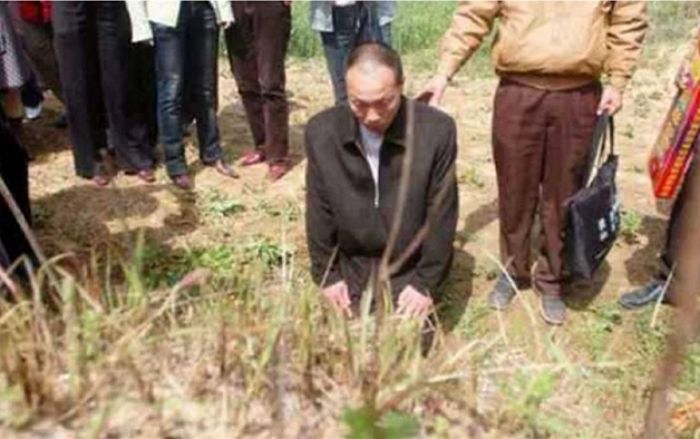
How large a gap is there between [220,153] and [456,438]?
12.8 feet

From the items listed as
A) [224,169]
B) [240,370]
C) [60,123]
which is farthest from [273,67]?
[240,370]

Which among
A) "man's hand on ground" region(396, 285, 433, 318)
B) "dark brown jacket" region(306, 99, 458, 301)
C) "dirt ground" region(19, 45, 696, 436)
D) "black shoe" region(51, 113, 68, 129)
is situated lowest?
"dirt ground" region(19, 45, 696, 436)

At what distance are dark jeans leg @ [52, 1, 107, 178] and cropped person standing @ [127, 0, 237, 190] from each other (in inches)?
9.8

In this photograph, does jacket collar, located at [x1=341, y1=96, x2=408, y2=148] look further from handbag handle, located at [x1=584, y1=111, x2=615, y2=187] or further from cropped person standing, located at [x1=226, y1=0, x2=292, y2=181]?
cropped person standing, located at [x1=226, y1=0, x2=292, y2=181]

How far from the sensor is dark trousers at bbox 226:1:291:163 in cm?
473

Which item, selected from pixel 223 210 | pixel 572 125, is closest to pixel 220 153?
pixel 223 210

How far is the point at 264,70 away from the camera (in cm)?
480

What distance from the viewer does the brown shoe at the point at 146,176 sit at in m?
4.88

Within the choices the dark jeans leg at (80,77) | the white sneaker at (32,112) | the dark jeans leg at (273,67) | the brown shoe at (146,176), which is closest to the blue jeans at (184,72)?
the brown shoe at (146,176)

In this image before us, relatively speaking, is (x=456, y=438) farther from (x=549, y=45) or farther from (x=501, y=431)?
(x=549, y=45)

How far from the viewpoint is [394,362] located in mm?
1445

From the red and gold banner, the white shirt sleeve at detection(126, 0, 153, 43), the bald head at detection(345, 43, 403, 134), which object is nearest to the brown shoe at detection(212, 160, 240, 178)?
the white shirt sleeve at detection(126, 0, 153, 43)

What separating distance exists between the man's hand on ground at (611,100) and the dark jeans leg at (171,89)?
7.02 feet

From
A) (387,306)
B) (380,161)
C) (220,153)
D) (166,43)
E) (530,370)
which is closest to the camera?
(530,370)
